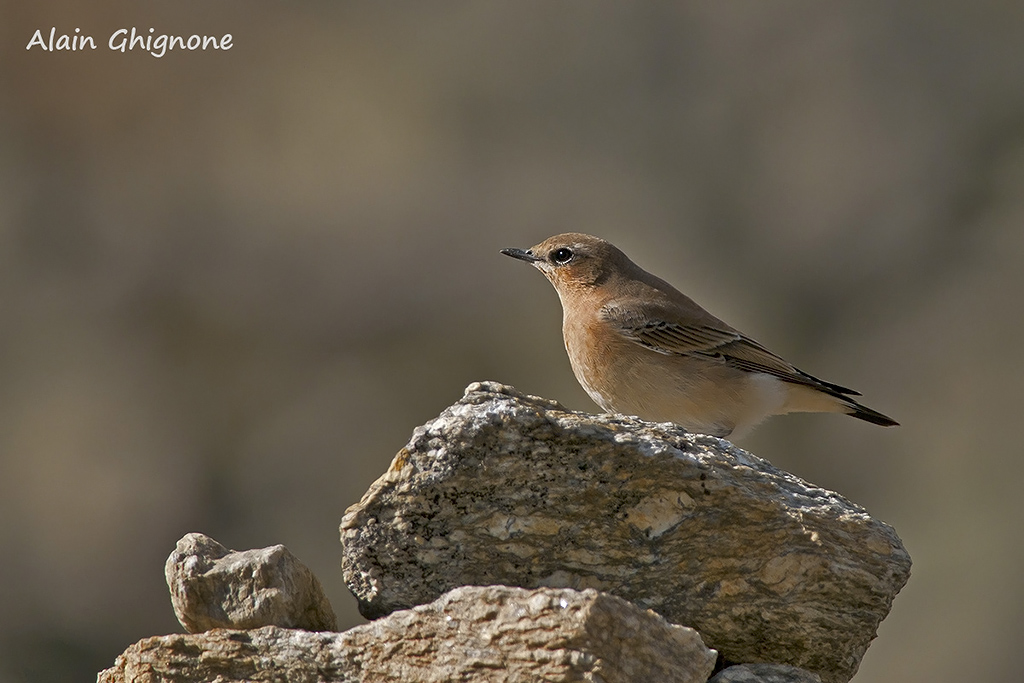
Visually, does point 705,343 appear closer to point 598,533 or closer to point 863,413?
point 863,413

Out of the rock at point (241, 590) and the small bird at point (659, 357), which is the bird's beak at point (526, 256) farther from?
the rock at point (241, 590)

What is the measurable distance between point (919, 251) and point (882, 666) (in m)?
10.9

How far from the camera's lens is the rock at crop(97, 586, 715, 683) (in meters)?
5.21

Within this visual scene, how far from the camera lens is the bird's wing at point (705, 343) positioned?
1098cm

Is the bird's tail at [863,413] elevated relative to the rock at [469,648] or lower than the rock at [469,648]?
elevated

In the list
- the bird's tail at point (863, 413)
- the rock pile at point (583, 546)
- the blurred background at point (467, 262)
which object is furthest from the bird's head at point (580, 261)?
the blurred background at point (467, 262)

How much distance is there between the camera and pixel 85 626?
84.7 ft

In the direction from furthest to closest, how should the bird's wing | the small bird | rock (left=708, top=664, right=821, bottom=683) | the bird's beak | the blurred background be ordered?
1. the blurred background
2. the bird's beak
3. the bird's wing
4. the small bird
5. rock (left=708, top=664, right=821, bottom=683)

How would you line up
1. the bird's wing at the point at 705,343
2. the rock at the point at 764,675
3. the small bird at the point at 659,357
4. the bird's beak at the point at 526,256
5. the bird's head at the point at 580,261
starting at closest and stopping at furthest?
the rock at the point at 764,675 → the small bird at the point at 659,357 → the bird's wing at the point at 705,343 → the bird's head at the point at 580,261 → the bird's beak at the point at 526,256

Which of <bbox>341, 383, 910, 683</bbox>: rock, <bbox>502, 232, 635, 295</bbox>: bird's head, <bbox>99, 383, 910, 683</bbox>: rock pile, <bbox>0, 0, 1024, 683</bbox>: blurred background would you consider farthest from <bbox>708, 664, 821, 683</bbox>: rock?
<bbox>0, 0, 1024, 683</bbox>: blurred background

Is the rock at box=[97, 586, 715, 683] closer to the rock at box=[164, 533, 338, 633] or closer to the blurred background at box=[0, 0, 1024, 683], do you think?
the rock at box=[164, 533, 338, 633]

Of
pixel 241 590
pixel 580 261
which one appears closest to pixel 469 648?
pixel 241 590

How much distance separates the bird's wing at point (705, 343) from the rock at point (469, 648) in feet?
18.4

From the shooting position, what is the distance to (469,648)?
540 cm
